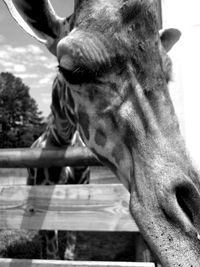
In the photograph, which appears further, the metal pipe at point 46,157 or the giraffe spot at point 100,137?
the metal pipe at point 46,157

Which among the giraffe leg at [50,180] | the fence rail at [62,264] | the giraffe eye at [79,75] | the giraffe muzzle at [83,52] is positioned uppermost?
the giraffe muzzle at [83,52]

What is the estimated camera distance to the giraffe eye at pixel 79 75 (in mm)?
1584

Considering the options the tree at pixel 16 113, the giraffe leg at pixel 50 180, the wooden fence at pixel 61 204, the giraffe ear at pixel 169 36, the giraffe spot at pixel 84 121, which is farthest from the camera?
the tree at pixel 16 113

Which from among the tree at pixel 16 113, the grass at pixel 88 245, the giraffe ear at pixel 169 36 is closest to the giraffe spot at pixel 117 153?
the giraffe ear at pixel 169 36

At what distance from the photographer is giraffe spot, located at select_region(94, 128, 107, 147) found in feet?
5.31

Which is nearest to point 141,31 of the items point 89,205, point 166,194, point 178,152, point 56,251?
point 178,152

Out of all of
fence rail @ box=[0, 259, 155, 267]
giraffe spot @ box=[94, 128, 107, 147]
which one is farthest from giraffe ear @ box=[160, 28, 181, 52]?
fence rail @ box=[0, 259, 155, 267]

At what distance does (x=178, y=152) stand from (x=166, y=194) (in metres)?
0.20

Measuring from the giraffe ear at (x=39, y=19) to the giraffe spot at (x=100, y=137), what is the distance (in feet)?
2.42

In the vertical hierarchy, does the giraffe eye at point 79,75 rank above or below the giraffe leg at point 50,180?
above

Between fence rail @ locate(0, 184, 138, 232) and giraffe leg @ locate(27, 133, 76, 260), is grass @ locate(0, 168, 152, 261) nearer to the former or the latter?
giraffe leg @ locate(27, 133, 76, 260)

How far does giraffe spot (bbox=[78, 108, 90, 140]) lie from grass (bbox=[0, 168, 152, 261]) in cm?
277

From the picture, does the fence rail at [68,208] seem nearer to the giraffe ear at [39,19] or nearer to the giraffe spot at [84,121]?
the giraffe spot at [84,121]

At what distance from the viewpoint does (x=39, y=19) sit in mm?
2090
